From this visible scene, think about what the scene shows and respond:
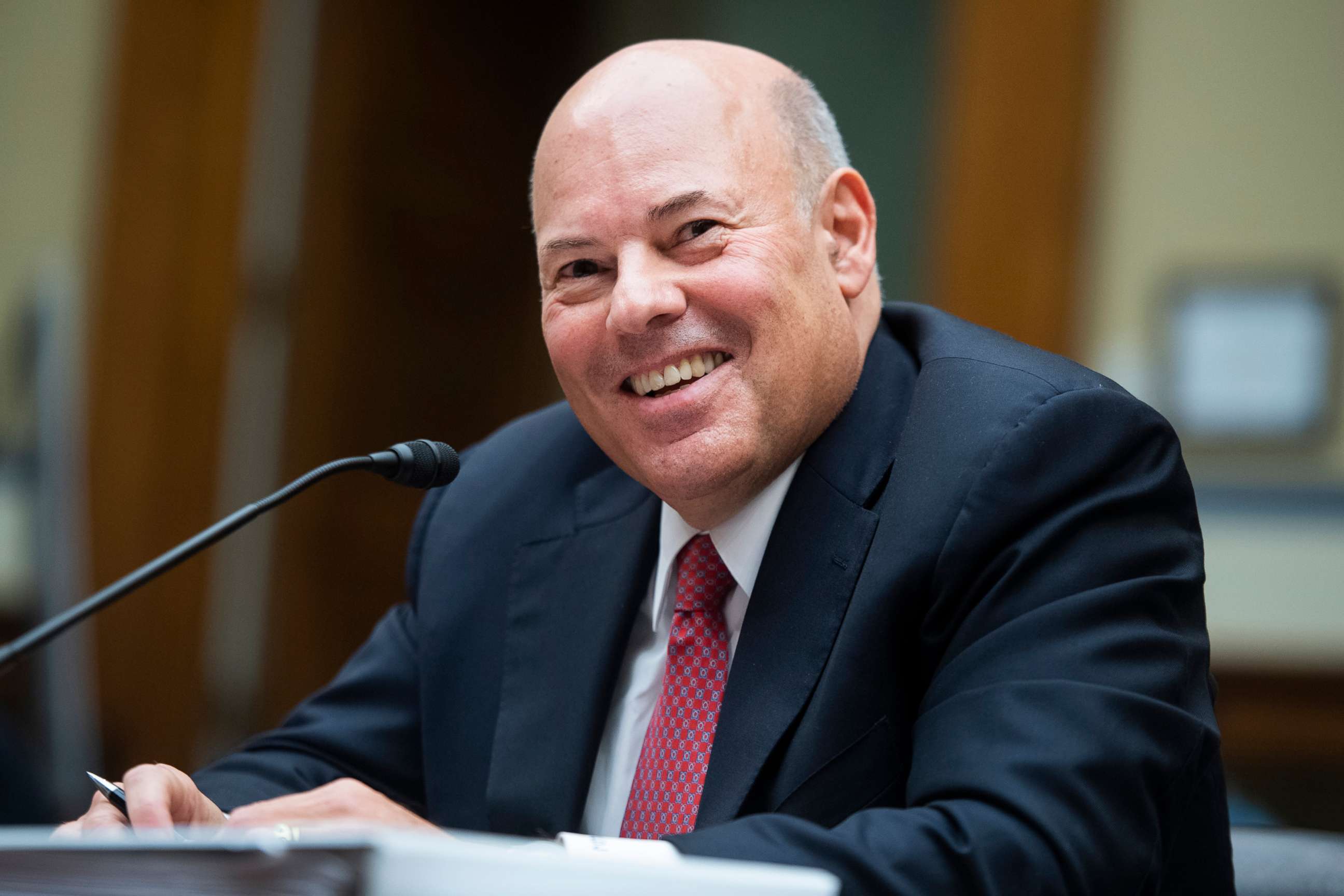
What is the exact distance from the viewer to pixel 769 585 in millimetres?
1446

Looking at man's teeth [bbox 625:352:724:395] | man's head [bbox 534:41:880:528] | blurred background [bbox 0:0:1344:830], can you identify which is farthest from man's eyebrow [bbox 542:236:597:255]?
blurred background [bbox 0:0:1344:830]

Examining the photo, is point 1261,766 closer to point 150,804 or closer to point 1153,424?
point 1153,424

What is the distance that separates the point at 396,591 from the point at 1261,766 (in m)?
2.60

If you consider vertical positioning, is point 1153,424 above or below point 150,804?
above

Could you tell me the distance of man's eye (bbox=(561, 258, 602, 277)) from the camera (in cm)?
153

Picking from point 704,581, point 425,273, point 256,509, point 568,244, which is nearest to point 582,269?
point 568,244

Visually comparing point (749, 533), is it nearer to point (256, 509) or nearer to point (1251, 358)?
point (256, 509)

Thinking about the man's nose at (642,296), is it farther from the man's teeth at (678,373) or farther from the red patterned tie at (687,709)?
the red patterned tie at (687,709)

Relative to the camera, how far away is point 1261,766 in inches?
119

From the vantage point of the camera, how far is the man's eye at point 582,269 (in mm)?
1529

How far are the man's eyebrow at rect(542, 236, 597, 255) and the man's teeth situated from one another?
0.48 ft

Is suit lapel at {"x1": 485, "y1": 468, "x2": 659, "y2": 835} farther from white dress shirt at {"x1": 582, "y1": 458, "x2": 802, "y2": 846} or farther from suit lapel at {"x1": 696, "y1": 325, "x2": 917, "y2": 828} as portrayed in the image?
suit lapel at {"x1": 696, "y1": 325, "x2": 917, "y2": 828}

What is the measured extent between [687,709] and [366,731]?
1.61ft

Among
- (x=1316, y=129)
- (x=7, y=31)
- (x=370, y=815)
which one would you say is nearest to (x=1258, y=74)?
(x=1316, y=129)
